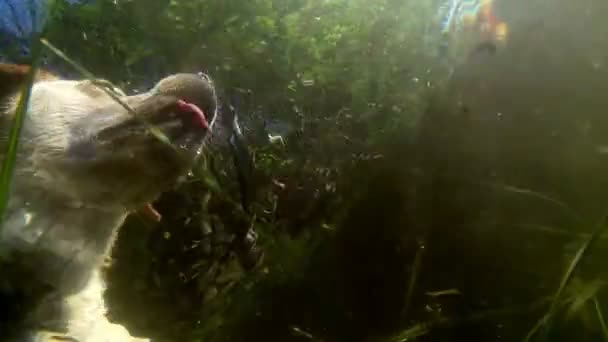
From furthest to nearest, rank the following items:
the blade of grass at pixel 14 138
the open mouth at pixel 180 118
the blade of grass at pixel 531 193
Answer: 1. the blade of grass at pixel 531 193
2. the open mouth at pixel 180 118
3. the blade of grass at pixel 14 138

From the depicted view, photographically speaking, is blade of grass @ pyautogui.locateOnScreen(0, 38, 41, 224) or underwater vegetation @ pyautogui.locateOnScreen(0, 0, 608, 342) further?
underwater vegetation @ pyautogui.locateOnScreen(0, 0, 608, 342)

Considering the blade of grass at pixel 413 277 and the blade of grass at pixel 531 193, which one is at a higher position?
the blade of grass at pixel 531 193

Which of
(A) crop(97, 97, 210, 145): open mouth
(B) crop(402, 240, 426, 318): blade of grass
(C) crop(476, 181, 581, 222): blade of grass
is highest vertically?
(A) crop(97, 97, 210, 145): open mouth

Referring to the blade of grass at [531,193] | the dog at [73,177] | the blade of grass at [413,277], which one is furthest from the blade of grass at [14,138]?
the blade of grass at [531,193]

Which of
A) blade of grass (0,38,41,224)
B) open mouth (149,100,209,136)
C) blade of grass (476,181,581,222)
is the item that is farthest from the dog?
blade of grass (476,181,581,222)

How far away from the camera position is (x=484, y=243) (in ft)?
8.07

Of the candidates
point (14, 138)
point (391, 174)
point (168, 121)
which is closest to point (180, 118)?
point (168, 121)

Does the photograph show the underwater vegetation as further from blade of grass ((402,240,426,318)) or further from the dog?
the dog

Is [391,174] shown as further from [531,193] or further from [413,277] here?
[531,193]

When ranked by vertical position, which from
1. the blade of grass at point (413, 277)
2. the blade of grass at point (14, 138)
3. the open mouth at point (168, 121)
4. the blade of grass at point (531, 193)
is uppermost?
the blade of grass at point (14, 138)

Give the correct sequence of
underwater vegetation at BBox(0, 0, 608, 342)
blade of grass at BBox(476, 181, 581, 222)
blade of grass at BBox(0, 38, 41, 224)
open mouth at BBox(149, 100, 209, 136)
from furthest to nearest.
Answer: blade of grass at BBox(476, 181, 581, 222) → underwater vegetation at BBox(0, 0, 608, 342) → open mouth at BBox(149, 100, 209, 136) → blade of grass at BBox(0, 38, 41, 224)

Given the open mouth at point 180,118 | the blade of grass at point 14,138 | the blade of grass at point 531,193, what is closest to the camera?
the blade of grass at point 14,138

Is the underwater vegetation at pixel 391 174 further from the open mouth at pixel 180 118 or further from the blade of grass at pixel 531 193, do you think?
the open mouth at pixel 180 118

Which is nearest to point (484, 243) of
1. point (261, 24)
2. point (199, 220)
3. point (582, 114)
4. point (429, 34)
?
point (582, 114)
